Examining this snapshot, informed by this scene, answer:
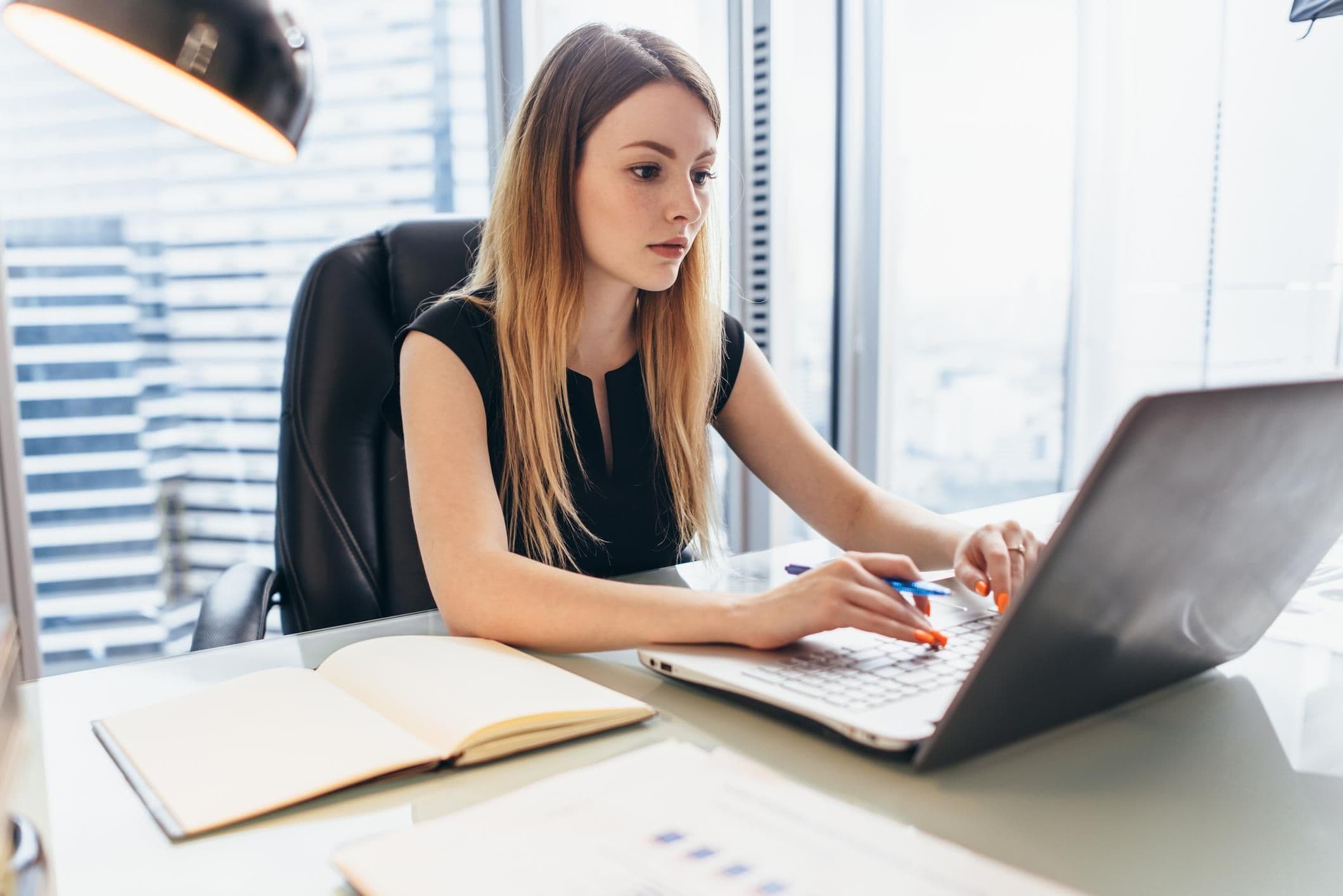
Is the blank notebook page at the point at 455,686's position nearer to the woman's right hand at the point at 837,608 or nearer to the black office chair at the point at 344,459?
the woman's right hand at the point at 837,608

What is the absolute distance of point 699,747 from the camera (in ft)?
1.89

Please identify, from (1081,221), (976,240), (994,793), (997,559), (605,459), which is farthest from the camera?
(976,240)

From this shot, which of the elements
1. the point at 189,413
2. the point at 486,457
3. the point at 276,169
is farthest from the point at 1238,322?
the point at 189,413

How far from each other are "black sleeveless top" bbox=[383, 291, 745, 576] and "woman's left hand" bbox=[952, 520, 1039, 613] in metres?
0.52

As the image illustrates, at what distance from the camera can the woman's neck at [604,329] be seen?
126 centimetres

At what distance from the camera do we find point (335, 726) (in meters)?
0.58

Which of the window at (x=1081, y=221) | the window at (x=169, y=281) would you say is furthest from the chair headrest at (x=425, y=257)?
the window at (x=1081, y=221)

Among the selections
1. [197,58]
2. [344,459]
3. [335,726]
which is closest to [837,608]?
[335,726]

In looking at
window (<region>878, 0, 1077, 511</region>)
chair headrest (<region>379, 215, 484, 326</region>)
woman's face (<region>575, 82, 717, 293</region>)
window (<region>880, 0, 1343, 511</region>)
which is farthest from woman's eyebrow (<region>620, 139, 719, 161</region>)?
window (<region>878, 0, 1077, 511</region>)

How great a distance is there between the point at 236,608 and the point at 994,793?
0.78 m

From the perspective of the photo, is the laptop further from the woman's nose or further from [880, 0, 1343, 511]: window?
[880, 0, 1343, 511]: window

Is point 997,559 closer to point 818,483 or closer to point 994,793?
point 994,793

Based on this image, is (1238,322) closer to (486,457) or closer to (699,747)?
(486,457)

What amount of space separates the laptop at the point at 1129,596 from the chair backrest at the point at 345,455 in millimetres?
597
